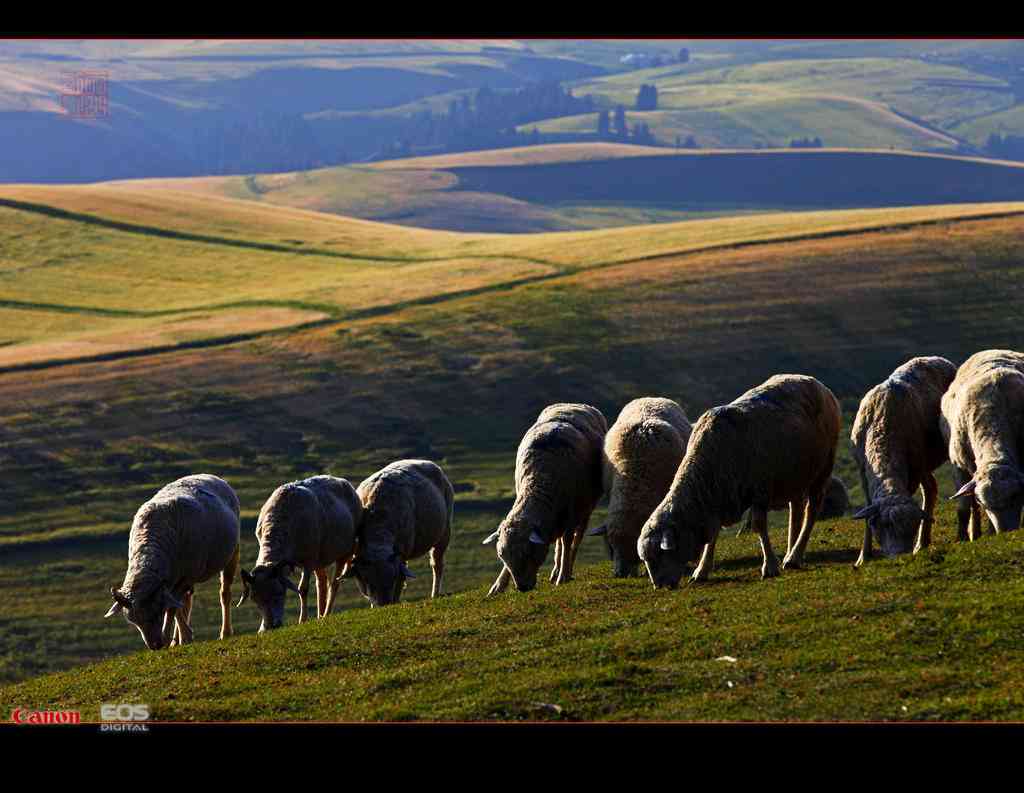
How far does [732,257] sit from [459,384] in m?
27.4

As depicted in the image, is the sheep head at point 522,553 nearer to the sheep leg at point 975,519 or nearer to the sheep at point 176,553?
the sheep at point 176,553

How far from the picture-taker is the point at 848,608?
18.6 m

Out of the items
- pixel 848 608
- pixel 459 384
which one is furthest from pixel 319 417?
pixel 848 608

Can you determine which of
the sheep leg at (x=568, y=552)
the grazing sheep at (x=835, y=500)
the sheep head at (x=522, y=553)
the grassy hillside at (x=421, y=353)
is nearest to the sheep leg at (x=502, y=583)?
the sheep head at (x=522, y=553)

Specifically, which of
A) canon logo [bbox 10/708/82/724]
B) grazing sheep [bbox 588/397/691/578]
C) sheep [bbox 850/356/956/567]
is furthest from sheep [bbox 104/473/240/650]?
sheep [bbox 850/356/956/567]

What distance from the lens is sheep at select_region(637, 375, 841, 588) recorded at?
2217 cm

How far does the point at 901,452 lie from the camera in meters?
23.1

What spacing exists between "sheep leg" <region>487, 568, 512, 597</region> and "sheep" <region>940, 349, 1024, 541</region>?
322 inches

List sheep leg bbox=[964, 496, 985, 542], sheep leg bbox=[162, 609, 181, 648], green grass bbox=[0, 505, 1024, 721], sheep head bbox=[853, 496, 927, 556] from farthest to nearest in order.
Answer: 1. sheep leg bbox=[162, 609, 181, 648]
2. sheep leg bbox=[964, 496, 985, 542]
3. sheep head bbox=[853, 496, 927, 556]
4. green grass bbox=[0, 505, 1024, 721]

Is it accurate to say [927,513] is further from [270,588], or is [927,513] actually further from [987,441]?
[270,588]

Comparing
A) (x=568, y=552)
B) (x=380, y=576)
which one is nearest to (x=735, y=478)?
(x=568, y=552)

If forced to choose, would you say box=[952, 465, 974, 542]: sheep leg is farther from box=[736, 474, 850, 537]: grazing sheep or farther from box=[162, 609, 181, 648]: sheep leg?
box=[162, 609, 181, 648]: sheep leg

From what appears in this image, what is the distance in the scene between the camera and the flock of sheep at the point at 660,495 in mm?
22266

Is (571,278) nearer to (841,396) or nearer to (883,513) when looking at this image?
(841,396)
